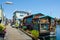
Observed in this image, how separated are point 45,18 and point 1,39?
1265cm

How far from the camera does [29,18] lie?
141ft

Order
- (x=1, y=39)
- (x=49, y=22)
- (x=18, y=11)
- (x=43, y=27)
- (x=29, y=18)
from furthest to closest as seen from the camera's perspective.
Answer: (x=18, y=11)
(x=29, y=18)
(x=49, y=22)
(x=43, y=27)
(x=1, y=39)

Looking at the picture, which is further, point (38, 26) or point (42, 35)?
point (38, 26)

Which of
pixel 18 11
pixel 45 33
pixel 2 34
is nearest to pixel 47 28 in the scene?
pixel 45 33

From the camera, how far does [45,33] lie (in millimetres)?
27812

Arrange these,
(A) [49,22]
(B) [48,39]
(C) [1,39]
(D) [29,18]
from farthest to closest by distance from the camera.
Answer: (D) [29,18] → (A) [49,22] → (B) [48,39] → (C) [1,39]

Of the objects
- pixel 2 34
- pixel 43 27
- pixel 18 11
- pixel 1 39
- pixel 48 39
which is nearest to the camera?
pixel 1 39

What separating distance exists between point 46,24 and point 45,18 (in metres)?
1.07

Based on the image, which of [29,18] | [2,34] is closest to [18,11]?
[29,18]

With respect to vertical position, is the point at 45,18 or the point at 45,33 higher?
the point at 45,18

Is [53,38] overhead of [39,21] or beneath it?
beneath

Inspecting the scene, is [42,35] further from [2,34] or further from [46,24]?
[2,34]

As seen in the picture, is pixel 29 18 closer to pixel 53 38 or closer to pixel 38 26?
pixel 38 26

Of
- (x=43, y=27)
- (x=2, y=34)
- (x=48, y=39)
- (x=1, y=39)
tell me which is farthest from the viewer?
(x=43, y=27)
